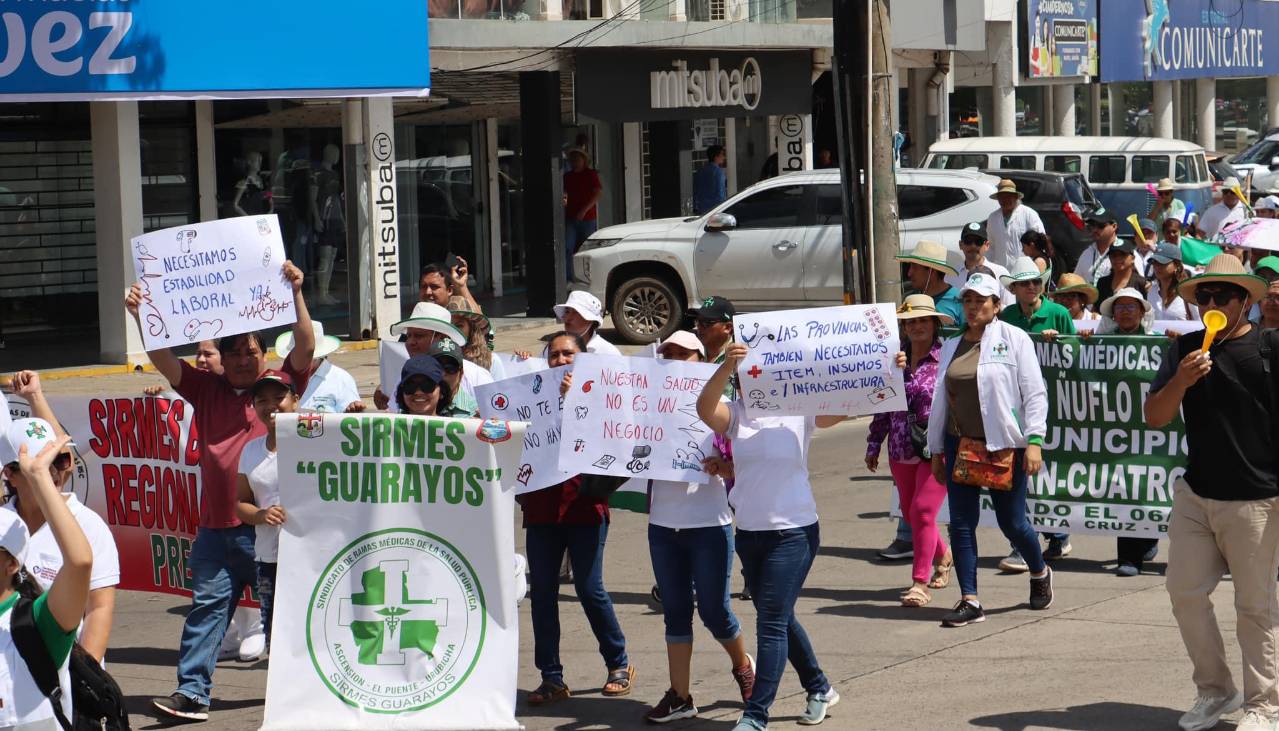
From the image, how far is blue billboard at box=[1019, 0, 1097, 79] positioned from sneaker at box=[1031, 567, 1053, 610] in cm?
2760

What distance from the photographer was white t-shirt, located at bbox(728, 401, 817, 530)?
6.83 m

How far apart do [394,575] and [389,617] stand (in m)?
0.15

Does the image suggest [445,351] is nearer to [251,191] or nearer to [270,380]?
[270,380]

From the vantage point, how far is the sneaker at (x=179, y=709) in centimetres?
740

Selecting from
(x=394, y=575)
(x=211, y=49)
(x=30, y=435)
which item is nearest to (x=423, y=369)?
(x=394, y=575)

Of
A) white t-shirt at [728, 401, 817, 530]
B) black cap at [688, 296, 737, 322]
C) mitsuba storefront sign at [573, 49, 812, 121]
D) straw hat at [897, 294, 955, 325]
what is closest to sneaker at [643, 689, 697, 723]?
white t-shirt at [728, 401, 817, 530]

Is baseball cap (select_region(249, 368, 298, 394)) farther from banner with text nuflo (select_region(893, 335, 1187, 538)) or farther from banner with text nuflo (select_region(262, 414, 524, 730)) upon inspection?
banner with text nuflo (select_region(893, 335, 1187, 538))

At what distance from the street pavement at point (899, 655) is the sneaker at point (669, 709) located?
6cm

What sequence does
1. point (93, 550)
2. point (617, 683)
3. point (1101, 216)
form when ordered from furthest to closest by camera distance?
point (1101, 216) → point (617, 683) → point (93, 550)

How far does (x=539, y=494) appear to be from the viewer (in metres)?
7.53

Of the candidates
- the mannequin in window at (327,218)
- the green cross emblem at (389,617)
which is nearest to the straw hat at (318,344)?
the green cross emblem at (389,617)

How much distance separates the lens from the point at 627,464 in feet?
23.8

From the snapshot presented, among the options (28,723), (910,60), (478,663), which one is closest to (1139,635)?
(478,663)

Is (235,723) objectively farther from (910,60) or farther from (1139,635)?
(910,60)
